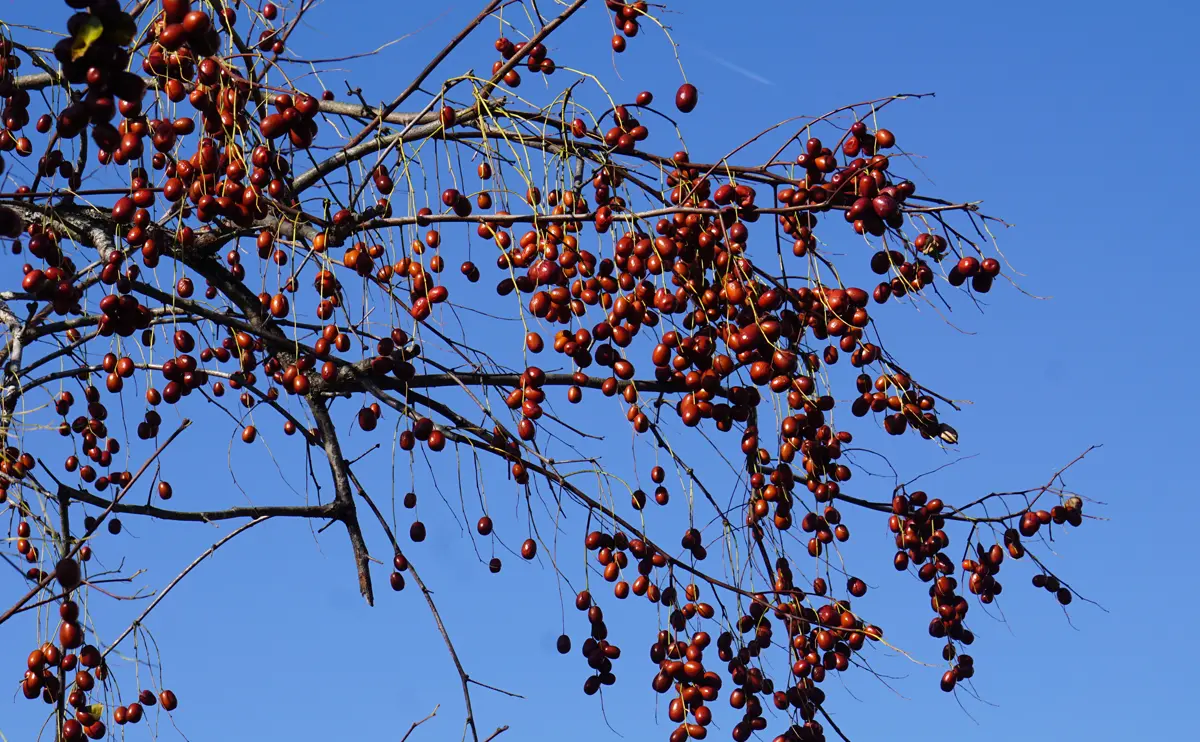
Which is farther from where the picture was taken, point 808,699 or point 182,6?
point 808,699

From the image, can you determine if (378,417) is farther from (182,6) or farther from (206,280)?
(182,6)

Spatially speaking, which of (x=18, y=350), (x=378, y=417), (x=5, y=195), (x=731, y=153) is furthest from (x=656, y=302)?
(x=18, y=350)

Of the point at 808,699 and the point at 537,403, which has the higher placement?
the point at 537,403

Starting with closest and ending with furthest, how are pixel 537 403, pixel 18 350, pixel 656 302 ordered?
pixel 656 302, pixel 537 403, pixel 18 350

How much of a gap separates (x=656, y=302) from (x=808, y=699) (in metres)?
1.12

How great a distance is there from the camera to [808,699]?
127 inches

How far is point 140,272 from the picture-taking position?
3.06m

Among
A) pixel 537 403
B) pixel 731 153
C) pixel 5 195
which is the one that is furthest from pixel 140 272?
pixel 731 153

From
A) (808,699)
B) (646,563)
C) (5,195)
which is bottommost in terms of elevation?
(808,699)

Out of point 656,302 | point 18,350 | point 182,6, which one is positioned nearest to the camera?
point 182,6

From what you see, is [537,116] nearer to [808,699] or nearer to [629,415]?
[629,415]

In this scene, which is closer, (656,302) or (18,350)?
(656,302)

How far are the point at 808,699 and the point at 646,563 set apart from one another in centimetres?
53

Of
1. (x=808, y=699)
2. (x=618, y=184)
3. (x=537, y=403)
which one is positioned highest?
(x=618, y=184)
